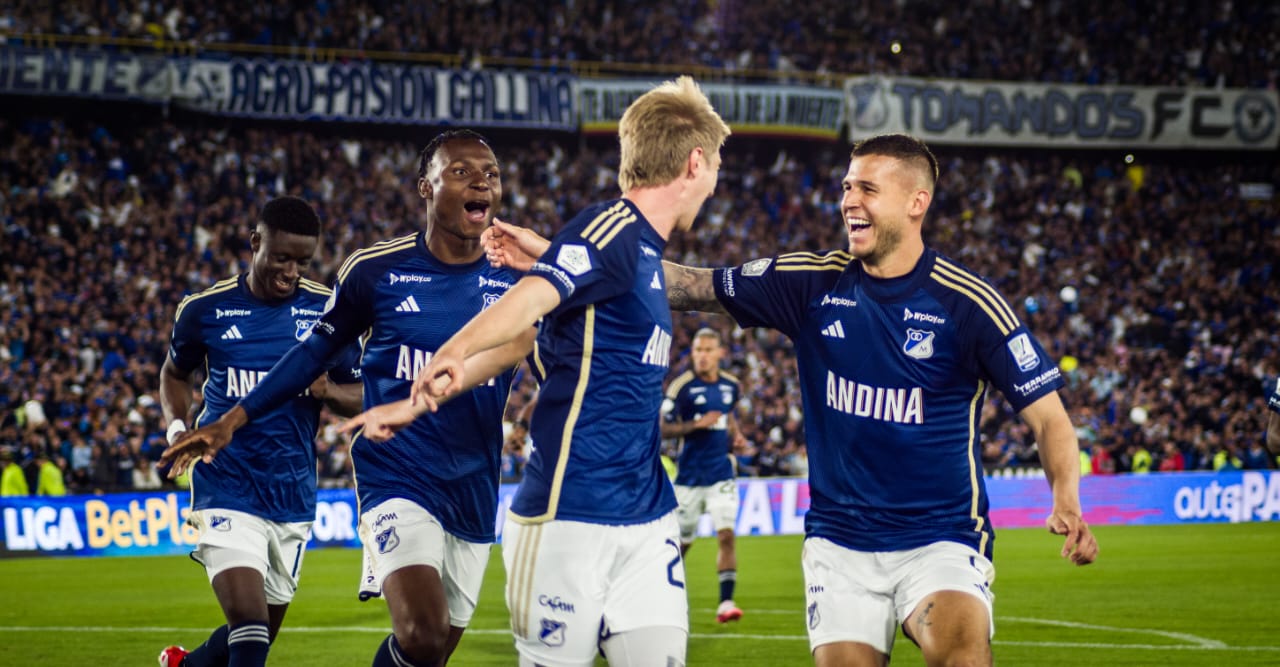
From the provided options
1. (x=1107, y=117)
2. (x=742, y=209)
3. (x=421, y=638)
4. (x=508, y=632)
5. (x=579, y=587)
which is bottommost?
(x=508, y=632)

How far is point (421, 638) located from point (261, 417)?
6.38ft

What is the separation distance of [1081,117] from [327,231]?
23138mm

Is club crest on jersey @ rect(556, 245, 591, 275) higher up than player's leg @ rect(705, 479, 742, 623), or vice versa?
club crest on jersey @ rect(556, 245, 591, 275)

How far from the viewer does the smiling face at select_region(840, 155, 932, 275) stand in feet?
19.3

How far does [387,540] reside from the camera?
643 centimetres

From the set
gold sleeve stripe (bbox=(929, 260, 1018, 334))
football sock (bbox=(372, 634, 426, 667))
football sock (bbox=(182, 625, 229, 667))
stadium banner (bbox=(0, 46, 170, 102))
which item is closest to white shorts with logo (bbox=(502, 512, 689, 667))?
football sock (bbox=(372, 634, 426, 667))

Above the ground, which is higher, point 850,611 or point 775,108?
point 775,108

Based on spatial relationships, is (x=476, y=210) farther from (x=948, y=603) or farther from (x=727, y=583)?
(x=727, y=583)

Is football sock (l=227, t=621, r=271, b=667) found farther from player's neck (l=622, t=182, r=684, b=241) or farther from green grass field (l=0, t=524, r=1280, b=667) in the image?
green grass field (l=0, t=524, r=1280, b=667)

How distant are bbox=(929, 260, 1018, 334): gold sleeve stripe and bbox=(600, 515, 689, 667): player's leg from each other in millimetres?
1791

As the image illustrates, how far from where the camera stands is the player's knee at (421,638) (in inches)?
240

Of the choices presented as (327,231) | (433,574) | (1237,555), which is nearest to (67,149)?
(327,231)

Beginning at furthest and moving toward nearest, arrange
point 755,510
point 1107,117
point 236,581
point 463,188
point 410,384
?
1. point 1107,117
2. point 755,510
3. point 236,581
4. point 463,188
5. point 410,384

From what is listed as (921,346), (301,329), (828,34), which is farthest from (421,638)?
(828,34)
